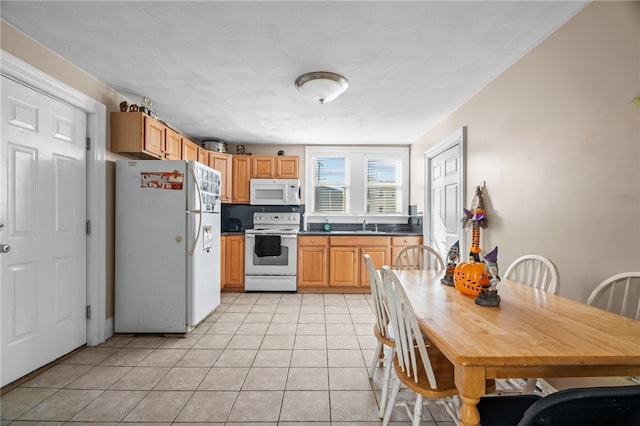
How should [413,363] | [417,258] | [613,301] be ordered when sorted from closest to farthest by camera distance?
[413,363], [613,301], [417,258]

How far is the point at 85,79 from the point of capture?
2475 mm

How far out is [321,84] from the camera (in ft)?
8.21

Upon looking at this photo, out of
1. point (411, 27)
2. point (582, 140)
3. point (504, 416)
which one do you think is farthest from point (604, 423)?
point (411, 27)

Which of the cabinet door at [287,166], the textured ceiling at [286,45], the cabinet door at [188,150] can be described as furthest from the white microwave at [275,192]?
the textured ceiling at [286,45]

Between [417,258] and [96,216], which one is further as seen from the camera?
[417,258]

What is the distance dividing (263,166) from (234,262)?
1.54 metres

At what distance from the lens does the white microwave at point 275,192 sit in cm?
463

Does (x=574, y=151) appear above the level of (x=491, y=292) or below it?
above

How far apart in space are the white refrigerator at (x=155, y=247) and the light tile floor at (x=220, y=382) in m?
0.22

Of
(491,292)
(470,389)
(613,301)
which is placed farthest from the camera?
(613,301)

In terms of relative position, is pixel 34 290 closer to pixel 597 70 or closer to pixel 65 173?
pixel 65 173

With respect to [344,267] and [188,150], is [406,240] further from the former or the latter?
[188,150]

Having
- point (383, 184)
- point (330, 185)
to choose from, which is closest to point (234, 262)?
point (330, 185)

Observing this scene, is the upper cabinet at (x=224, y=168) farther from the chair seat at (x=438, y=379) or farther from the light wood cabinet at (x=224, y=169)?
the chair seat at (x=438, y=379)
